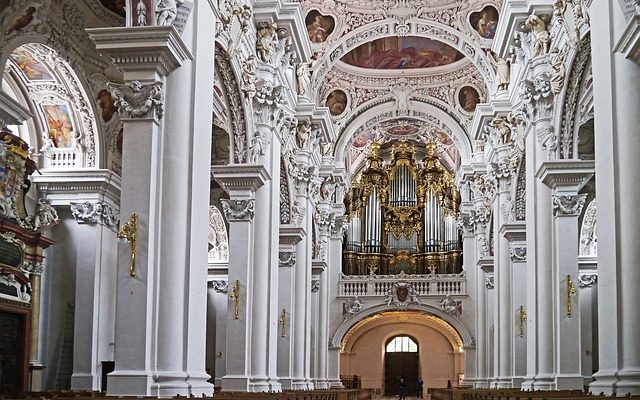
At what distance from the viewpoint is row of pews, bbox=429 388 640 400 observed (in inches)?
412

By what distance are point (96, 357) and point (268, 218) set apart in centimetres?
413

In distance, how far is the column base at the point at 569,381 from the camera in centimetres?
1594

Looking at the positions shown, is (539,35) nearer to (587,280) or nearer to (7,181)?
(7,181)

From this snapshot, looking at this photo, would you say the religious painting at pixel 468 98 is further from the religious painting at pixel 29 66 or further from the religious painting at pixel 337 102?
the religious painting at pixel 29 66

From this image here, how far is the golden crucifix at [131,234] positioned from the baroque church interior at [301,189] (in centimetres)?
3

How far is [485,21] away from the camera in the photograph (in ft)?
86.5

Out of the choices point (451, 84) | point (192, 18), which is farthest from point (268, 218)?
point (451, 84)

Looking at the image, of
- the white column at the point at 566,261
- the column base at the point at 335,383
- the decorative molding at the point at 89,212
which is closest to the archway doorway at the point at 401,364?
the column base at the point at 335,383

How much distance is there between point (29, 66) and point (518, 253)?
1174 cm

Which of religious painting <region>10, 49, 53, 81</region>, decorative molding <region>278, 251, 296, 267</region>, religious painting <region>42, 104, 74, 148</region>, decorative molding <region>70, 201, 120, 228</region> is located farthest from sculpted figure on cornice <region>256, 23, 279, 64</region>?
decorative molding <region>278, 251, 296, 267</region>

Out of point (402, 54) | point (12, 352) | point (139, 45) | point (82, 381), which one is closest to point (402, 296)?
point (402, 54)

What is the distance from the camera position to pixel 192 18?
12.2 m

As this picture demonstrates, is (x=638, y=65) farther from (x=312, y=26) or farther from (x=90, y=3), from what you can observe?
(x=312, y=26)

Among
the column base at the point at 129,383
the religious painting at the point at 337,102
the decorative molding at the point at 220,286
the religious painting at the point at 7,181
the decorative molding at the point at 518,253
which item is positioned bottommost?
the column base at the point at 129,383
